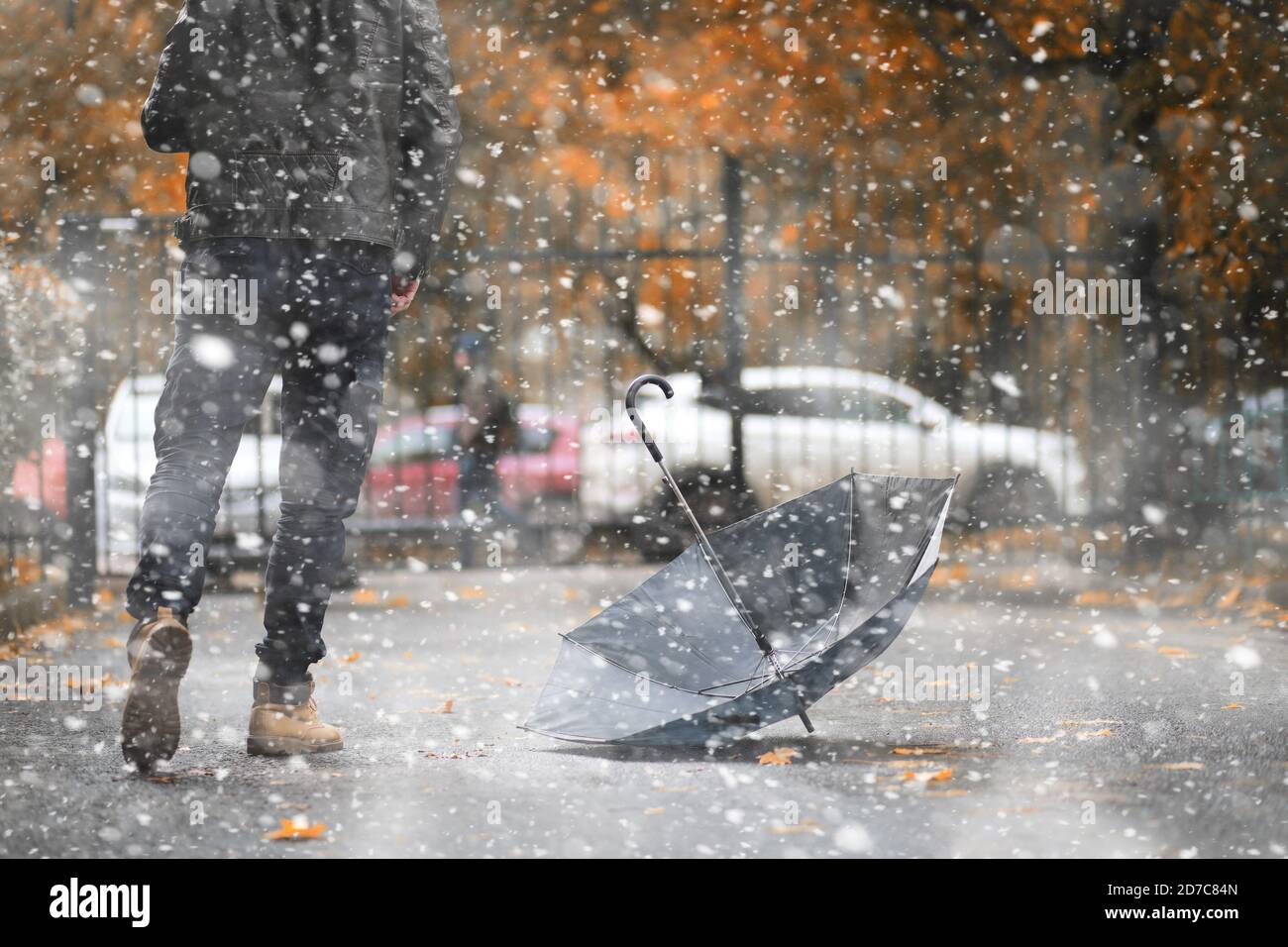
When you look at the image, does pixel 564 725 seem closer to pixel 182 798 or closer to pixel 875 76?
pixel 182 798

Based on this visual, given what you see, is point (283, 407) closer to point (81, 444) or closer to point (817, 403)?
point (81, 444)

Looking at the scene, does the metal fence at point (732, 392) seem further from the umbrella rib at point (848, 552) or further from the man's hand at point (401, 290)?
the umbrella rib at point (848, 552)

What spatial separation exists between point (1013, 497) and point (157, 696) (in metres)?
8.59

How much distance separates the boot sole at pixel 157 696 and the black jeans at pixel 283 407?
18 cm

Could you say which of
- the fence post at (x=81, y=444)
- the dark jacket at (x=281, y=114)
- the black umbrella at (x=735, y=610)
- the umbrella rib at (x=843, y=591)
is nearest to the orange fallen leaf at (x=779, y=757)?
the black umbrella at (x=735, y=610)

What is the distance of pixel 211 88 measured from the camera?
3.99 metres

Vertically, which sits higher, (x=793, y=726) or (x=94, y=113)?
(x=94, y=113)

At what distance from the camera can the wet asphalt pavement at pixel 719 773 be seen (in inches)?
128

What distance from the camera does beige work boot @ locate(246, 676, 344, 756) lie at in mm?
4168

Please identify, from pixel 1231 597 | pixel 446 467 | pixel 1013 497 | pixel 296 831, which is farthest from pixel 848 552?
pixel 446 467

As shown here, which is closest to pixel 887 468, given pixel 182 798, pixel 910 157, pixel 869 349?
pixel 910 157

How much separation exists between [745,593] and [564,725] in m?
0.68

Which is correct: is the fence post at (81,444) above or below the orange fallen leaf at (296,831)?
above

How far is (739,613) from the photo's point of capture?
4.29 meters
